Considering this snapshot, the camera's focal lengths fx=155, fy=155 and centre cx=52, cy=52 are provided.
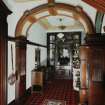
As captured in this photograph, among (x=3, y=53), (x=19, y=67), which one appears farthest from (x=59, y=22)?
(x=3, y=53)

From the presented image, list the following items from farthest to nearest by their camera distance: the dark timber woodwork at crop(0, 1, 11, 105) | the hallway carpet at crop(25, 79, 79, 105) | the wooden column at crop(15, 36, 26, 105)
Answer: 1. the hallway carpet at crop(25, 79, 79, 105)
2. the wooden column at crop(15, 36, 26, 105)
3. the dark timber woodwork at crop(0, 1, 11, 105)

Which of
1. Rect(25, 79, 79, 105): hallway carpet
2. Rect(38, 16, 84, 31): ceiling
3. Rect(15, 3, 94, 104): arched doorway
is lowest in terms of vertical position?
Rect(25, 79, 79, 105): hallway carpet

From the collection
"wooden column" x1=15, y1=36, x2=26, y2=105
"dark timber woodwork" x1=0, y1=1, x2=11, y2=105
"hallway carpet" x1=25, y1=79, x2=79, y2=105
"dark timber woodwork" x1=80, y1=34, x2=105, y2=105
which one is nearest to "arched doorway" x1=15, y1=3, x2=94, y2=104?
"wooden column" x1=15, y1=36, x2=26, y2=105

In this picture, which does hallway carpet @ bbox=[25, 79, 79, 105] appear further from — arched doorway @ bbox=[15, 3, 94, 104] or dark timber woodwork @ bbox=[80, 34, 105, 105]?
dark timber woodwork @ bbox=[80, 34, 105, 105]

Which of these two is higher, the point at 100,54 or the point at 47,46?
the point at 47,46

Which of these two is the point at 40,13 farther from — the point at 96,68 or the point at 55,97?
the point at 55,97

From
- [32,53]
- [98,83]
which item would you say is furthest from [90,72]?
[32,53]

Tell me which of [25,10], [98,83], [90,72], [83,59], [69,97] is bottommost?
[69,97]

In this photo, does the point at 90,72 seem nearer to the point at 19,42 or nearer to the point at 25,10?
the point at 19,42

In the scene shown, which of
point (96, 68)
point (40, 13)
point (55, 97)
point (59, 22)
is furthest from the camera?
point (59, 22)

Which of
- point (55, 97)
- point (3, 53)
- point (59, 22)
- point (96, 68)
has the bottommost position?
point (55, 97)

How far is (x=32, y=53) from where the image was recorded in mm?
7273

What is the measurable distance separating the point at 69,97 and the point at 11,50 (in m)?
2.85

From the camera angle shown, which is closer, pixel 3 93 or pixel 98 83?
pixel 3 93
